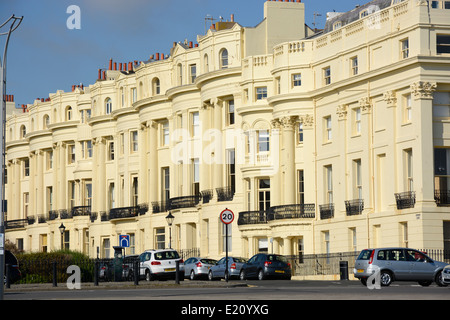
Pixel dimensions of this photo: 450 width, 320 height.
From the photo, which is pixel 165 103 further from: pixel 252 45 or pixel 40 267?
pixel 40 267

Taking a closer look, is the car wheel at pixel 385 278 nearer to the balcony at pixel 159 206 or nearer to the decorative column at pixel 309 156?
the decorative column at pixel 309 156

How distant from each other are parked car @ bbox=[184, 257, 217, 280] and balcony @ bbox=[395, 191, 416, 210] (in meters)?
10.8

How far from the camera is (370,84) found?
57.4 metres

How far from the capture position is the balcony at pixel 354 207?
5778 centimetres

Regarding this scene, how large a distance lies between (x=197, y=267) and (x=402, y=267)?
2014cm

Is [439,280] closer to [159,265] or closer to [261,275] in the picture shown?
[261,275]

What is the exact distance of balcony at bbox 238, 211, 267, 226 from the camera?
65750 mm

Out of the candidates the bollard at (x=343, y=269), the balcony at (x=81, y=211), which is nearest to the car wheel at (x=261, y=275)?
the bollard at (x=343, y=269)

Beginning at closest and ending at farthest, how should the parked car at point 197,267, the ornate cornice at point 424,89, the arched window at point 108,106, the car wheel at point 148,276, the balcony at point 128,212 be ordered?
1. the ornate cornice at point 424,89
2. the car wheel at point 148,276
3. the parked car at point 197,267
4. the balcony at point 128,212
5. the arched window at point 108,106

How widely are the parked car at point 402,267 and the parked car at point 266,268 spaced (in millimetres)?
12494

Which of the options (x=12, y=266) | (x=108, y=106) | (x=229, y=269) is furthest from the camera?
(x=108, y=106)

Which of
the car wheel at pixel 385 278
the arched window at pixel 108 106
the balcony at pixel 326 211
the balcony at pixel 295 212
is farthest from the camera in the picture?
the arched window at pixel 108 106

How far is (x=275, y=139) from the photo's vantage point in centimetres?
6544

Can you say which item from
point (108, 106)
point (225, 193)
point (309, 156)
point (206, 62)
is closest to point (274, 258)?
point (309, 156)
